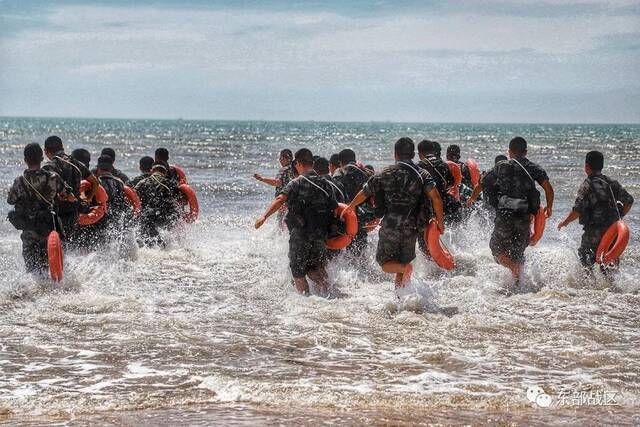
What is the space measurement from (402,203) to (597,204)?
111 inches

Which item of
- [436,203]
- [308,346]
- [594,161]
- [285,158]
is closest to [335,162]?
[285,158]

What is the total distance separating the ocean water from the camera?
563 cm

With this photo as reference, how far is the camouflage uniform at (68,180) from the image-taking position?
32.0 ft

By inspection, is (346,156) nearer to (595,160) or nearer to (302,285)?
(302,285)

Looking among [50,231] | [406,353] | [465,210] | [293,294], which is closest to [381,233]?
[293,294]

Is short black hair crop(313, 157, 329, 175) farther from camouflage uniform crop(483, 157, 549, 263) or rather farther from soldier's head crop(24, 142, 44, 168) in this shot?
soldier's head crop(24, 142, 44, 168)

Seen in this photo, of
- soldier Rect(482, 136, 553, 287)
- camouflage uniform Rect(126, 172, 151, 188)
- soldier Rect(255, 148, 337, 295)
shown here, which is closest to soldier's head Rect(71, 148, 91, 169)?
camouflage uniform Rect(126, 172, 151, 188)

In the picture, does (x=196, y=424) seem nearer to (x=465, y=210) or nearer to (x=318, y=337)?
(x=318, y=337)

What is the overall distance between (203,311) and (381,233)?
2191mm

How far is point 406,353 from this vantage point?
22.9ft

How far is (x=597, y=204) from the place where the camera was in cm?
978

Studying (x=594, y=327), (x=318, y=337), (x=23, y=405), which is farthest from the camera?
(x=594, y=327)

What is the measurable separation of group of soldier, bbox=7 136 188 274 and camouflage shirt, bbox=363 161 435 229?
12.5ft

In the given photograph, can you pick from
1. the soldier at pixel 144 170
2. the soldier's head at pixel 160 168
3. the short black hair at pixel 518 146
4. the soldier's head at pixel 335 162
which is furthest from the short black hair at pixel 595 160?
the soldier at pixel 144 170
